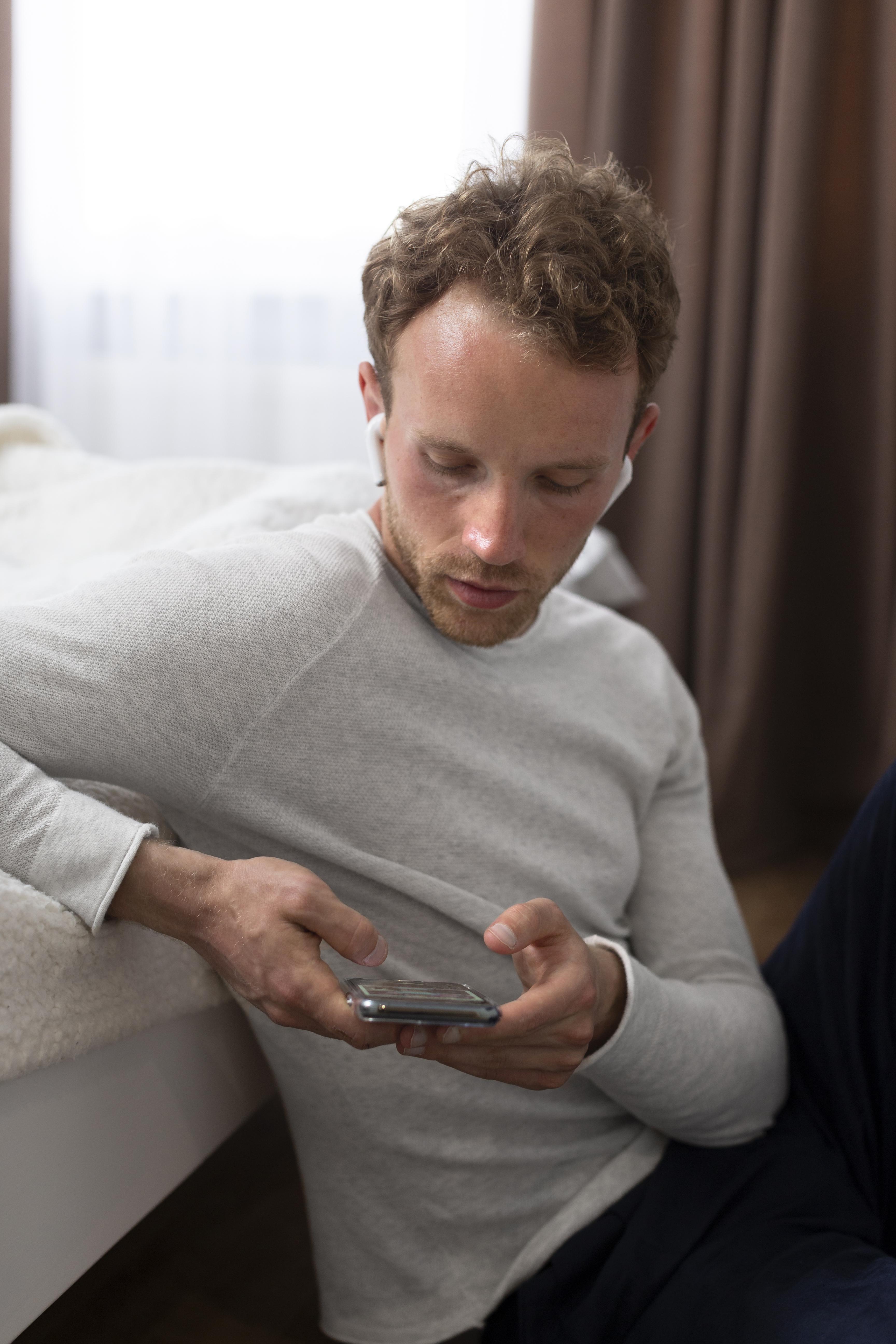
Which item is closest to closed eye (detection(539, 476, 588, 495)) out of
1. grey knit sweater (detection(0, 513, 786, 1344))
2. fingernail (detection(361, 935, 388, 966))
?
grey knit sweater (detection(0, 513, 786, 1344))

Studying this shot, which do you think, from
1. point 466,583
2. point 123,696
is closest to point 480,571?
point 466,583

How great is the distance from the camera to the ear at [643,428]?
0.85 metres

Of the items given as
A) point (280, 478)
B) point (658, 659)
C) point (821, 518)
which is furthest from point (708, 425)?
point (658, 659)

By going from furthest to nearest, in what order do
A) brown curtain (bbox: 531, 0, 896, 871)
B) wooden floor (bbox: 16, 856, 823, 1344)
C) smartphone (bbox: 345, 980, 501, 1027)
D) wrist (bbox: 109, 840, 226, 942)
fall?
brown curtain (bbox: 531, 0, 896, 871) < wooden floor (bbox: 16, 856, 823, 1344) < wrist (bbox: 109, 840, 226, 942) < smartphone (bbox: 345, 980, 501, 1027)

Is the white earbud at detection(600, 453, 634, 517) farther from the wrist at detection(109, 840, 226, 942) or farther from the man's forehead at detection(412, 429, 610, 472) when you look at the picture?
the wrist at detection(109, 840, 226, 942)

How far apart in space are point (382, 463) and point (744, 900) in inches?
62.1

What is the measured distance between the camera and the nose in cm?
74

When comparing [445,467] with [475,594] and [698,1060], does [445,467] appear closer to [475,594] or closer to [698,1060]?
[475,594]

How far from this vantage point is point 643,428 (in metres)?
0.87

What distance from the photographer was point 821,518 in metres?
2.29

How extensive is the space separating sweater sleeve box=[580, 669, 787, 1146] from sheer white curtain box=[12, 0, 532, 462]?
4.83 ft

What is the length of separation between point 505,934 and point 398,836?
0.18 meters

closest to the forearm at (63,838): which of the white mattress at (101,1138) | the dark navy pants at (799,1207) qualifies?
the white mattress at (101,1138)

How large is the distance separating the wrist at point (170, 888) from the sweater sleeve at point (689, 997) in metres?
0.31
